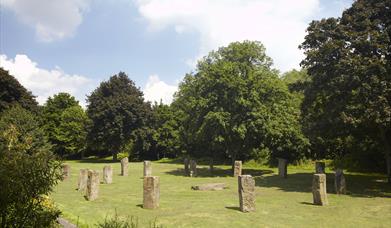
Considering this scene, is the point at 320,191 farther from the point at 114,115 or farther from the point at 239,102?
the point at 114,115

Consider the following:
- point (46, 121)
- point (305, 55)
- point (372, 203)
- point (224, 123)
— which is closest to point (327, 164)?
point (224, 123)

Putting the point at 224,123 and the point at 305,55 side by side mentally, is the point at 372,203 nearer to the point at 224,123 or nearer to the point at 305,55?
the point at 305,55

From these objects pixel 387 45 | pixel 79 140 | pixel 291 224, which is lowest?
pixel 291 224

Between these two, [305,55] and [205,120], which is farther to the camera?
[205,120]

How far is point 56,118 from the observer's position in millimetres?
→ 65562

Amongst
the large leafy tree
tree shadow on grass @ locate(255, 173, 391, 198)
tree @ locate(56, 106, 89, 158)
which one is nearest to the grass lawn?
tree shadow on grass @ locate(255, 173, 391, 198)

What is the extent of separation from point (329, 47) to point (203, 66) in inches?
579

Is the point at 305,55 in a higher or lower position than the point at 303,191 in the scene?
higher

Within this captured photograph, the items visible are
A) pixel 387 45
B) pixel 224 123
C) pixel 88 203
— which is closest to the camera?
pixel 88 203

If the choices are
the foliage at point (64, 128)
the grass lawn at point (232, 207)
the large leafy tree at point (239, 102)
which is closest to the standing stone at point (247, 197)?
the grass lawn at point (232, 207)

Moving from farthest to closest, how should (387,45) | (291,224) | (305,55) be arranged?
(305,55) < (387,45) < (291,224)

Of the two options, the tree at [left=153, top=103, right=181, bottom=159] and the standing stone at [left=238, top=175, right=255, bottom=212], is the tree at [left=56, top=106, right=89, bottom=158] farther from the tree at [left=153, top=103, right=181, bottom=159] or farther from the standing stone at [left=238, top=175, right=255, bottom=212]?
the standing stone at [left=238, top=175, right=255, bottom=212]

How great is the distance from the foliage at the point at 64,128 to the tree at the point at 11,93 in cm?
1407

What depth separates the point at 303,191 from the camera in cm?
2223
